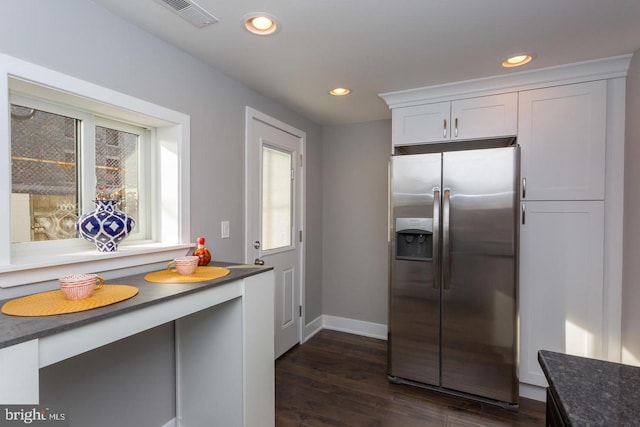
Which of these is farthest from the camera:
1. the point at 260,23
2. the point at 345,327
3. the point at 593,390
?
the point at 345,327

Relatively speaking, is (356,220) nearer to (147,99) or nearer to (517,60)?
(517,60)

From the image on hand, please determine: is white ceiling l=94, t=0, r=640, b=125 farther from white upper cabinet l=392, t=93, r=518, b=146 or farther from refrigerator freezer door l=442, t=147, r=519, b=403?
refrigerator freezer door l=442, t=147, r=519, b=403

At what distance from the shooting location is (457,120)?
234cm

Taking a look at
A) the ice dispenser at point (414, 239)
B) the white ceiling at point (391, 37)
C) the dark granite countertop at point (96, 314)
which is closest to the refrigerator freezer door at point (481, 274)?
the ice dispenser at point (414, 239)

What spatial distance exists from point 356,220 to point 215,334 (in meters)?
2.07

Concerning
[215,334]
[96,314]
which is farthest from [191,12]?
[215,334]

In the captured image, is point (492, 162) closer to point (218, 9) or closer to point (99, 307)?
point (218, 9)

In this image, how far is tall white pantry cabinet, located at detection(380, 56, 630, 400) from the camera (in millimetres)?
1986

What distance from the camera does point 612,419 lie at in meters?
0.66

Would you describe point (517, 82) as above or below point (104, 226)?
above

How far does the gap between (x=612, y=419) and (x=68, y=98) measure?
2104 mm

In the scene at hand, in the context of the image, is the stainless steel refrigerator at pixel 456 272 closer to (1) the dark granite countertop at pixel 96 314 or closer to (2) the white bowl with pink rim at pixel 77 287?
(1) the dark granite countertop at pixel 96 314

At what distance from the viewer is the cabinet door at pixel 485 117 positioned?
7.22 ft

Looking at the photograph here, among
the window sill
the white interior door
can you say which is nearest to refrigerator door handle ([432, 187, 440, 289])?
the white interior door
